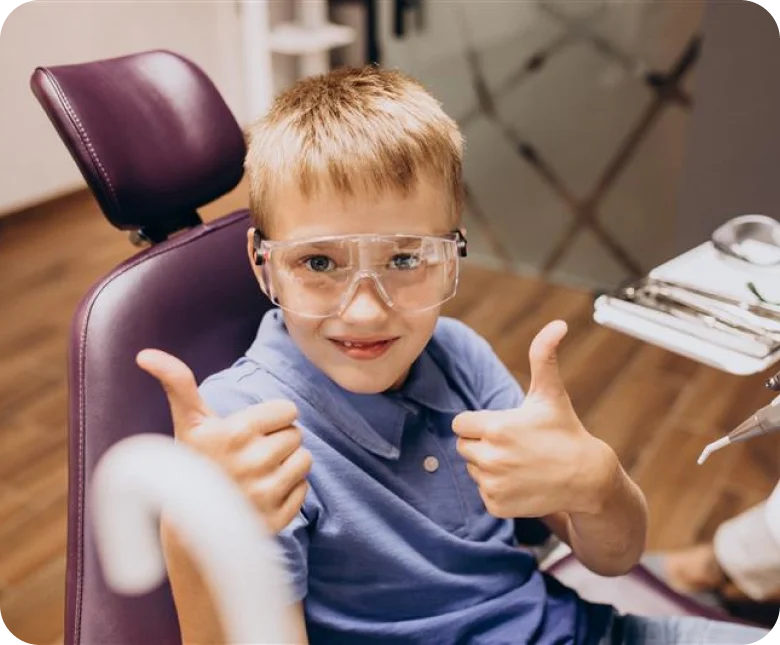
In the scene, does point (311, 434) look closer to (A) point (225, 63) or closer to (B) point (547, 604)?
(B) point (547, 604)

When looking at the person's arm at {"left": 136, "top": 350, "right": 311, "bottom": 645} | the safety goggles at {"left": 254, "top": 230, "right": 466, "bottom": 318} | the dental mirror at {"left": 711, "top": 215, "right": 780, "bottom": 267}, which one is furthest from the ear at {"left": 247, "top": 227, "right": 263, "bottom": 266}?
the dental mirror at {"left": 711, "top": 215, "right": 780, "bottom": 267}

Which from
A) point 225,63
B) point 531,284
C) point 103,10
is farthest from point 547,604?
point 531,284

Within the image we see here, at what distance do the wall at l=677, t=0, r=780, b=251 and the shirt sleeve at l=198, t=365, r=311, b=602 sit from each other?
1.72 meters

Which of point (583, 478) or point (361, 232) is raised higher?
point (361, 232)

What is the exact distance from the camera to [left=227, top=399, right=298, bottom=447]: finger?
0.63 meters

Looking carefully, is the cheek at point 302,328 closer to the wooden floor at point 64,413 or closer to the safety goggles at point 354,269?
the safety goggles at point 354,269

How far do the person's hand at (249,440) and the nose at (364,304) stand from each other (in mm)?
162

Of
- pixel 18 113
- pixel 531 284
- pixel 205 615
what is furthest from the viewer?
pixel 531 284

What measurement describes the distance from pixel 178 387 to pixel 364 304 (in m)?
0.21

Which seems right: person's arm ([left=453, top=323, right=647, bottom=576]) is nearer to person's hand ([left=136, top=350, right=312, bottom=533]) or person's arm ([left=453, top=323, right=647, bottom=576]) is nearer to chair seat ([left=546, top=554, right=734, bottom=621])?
person's hand ([left=136, top=350, right=312, bottom=533])

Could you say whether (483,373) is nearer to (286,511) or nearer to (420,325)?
(420,325)

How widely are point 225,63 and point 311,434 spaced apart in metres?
1.20

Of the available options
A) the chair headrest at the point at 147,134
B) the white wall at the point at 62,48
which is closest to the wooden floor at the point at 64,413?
the white wall at the point at 62,48

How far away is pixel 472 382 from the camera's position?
1043mm
